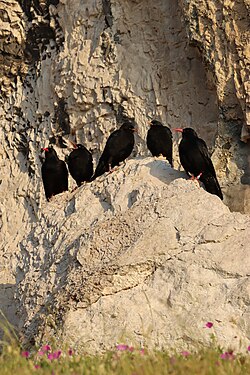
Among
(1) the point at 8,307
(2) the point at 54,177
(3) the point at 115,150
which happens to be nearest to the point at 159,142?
(3) the point at 115,150

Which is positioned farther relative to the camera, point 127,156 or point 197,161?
point 127,156

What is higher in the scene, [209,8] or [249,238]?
[209,8]

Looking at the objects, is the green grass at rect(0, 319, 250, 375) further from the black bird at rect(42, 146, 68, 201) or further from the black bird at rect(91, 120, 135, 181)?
the black bird at rect(42, 146, 68, 201)

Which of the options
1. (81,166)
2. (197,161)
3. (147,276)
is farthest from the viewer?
(81,166)

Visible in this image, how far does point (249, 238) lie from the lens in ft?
26.5

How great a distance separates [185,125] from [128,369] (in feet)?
32.2

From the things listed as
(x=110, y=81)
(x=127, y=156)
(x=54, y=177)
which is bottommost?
(x=54, y=177)

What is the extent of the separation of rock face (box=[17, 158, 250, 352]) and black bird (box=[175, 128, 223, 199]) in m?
1.09

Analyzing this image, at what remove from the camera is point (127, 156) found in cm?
1209

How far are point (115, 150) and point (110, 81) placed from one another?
13.0 ft

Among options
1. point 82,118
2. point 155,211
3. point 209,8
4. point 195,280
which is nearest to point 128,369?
point 195,280

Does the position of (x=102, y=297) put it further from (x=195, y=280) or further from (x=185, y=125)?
(x=185, y=125)

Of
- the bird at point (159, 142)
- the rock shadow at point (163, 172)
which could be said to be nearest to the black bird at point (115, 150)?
the bird at point (159, 142)

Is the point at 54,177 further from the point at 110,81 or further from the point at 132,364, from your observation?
the point at 132,364
